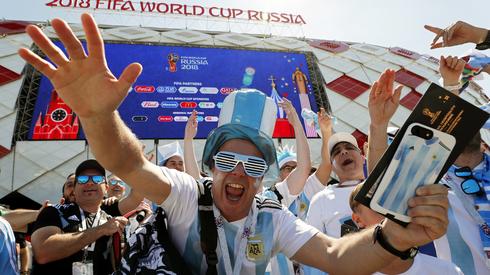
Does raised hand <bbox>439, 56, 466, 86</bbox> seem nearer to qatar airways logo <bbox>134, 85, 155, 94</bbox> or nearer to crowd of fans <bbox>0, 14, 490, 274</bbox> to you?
crowd of fans <bbox>0, 14, 490, 274</bbox>

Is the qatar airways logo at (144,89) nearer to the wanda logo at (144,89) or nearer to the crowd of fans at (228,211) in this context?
the wanda logo at (144,89)

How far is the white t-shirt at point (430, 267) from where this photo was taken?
6.00ft

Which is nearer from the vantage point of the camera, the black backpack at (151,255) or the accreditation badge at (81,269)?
the black backpack at (151,255)

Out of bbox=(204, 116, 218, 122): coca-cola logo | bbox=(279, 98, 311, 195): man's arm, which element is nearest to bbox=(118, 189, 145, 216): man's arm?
bbox=(279, 98, 311, 195): man's arm

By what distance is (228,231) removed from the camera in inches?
65.8

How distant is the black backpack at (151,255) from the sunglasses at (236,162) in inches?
16.3

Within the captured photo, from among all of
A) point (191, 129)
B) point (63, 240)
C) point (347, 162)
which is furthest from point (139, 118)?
point (63, 240)

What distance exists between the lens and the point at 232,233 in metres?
1.67

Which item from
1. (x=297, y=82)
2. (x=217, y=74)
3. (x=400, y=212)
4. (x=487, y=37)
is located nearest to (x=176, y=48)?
(x=217, y=74)

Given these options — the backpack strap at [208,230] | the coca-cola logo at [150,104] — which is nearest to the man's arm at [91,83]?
the backpack strap at [208,230]

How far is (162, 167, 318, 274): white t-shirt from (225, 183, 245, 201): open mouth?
5.3 inches

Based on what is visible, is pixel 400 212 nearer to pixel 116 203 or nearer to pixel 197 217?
pixel 197 217

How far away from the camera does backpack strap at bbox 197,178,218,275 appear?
1.47 metres

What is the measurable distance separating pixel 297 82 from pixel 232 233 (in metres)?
11.3
